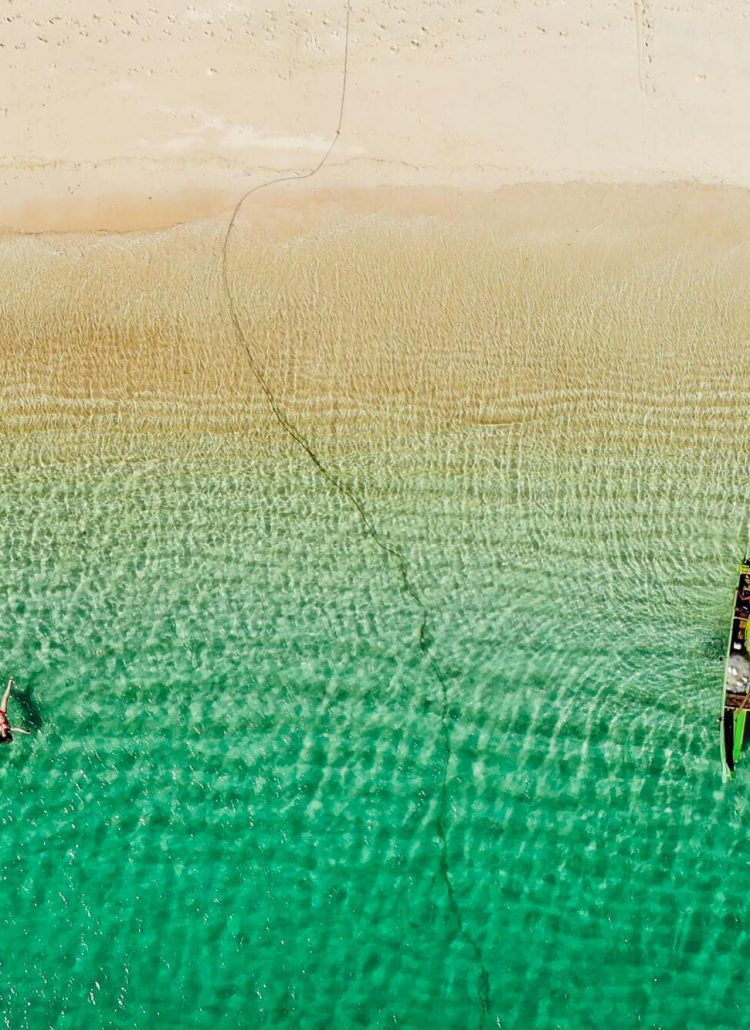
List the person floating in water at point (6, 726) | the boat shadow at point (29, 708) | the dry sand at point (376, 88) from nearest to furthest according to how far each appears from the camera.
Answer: the dry sand at point (376, 88) → the person floating in water at point (6, 726) → the boat shadow at point (29, 708)

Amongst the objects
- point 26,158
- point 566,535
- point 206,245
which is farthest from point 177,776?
point 26,158

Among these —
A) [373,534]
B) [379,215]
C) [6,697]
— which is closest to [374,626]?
[373,534]

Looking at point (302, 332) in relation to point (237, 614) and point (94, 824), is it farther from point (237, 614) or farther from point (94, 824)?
point (94, 824)

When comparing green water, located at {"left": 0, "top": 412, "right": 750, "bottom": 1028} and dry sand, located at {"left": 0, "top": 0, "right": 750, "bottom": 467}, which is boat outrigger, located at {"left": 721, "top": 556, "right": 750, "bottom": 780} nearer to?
green water, located at {"left": 0, "top": 412, "right": 750, "bottom": 1028}

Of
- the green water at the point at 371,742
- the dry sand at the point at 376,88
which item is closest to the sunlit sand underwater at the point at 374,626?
the green water at the point at 371,742

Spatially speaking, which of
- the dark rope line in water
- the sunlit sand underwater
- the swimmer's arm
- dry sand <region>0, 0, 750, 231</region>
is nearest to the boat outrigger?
the sunlit sand underwater

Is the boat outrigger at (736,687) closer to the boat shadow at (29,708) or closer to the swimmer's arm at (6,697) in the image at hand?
the boat shadow at (29,708)
